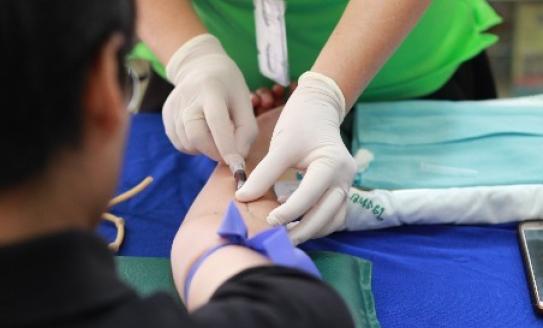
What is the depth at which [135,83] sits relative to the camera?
809mm

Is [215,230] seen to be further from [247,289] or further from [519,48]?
[519,48]

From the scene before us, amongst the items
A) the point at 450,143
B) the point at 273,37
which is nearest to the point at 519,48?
the point at 450,143

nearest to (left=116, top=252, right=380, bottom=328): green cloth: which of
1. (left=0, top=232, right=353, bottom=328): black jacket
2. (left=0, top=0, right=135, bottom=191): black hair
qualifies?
(left=0, top=232, right=353, bottom=328): black jacket

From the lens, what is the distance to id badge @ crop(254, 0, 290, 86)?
1.11 meters

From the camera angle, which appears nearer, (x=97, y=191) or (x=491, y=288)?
(x=97, y=191)

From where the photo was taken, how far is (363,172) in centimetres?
110

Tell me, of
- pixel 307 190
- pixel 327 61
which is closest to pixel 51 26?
pixel 307 190

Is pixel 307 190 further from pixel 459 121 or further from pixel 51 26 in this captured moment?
pixel 51 26

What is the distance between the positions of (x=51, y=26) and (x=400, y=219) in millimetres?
665

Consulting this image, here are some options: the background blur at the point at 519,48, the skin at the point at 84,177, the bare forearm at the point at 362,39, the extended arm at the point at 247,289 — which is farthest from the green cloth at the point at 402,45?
the background blur at the point at 519,48

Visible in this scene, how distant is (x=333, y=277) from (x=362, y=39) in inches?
13.6

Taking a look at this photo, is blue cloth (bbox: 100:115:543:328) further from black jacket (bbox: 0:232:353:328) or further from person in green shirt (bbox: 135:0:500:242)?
black jacket (bbox: 0:232:353:328)

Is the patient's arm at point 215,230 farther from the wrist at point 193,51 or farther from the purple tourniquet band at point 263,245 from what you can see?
the wrist at point 193,51

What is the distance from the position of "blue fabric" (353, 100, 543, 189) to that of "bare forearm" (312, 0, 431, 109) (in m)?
0.12
